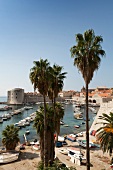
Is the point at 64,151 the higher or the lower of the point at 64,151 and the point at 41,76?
Answer: the lower

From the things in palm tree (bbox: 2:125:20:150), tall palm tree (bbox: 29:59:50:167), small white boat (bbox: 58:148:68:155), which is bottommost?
small white boat (bbox: 58:148:68:155)

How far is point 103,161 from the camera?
27.8 metres

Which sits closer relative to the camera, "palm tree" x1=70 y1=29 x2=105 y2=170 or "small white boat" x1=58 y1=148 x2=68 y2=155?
"palm tree" x1=70 y1=29 x2=105 y2=170

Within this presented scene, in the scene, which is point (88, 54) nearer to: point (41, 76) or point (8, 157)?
point (41, 76)

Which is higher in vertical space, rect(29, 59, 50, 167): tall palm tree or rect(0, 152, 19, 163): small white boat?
rect(29, 59, 50, 167): tall palm tree

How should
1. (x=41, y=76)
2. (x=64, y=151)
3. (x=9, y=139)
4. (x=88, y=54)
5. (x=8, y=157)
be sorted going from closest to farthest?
1. (x=88, y=54)
2. (x=41, y=76)
3. (x=8, y=157)
4. (x=9, y=139)
5. (x=64, y=151)

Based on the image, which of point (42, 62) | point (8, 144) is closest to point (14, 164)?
point (8, 144)

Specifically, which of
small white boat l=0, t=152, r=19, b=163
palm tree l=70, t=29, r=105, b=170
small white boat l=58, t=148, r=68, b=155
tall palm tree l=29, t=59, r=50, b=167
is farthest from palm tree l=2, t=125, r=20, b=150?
palm tree l=70, t=29, r=105, b=170

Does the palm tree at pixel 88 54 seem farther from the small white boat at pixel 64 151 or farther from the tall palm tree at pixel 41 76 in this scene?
the small white boat at pixel 64 151

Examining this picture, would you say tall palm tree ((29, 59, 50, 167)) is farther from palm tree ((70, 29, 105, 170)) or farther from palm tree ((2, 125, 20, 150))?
palm tree ((2, 125, 20, 150))

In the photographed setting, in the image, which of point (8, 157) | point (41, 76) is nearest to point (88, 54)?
point (41, 76)

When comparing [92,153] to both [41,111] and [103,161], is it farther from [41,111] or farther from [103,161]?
[41,111]

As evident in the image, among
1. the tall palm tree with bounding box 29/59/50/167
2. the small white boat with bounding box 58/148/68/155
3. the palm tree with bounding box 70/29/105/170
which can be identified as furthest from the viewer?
the small white boat with bounding box 58/148/68/155

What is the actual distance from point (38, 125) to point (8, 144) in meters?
11.9
